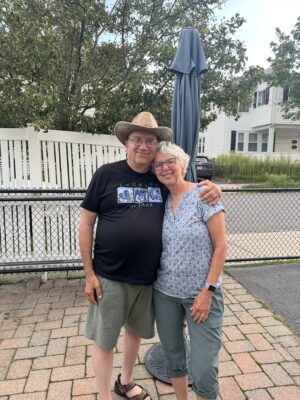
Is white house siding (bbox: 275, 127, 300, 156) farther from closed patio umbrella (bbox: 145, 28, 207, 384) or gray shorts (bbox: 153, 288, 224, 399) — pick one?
gray shorts (bbox: 153, 288, 224, 399)

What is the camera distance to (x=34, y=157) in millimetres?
4402

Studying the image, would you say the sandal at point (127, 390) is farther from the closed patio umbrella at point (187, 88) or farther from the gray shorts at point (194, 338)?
the closed patio umbrella at point (187, 88)

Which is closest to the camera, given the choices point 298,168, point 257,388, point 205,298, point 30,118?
point 205,298

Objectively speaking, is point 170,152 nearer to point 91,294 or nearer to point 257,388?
point 91,294

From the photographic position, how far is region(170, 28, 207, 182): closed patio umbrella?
8.46 feet

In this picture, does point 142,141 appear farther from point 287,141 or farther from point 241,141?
point 287,141

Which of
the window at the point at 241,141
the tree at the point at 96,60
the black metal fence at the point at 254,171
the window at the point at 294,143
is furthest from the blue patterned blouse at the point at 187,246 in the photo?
the window at the point at 294,143

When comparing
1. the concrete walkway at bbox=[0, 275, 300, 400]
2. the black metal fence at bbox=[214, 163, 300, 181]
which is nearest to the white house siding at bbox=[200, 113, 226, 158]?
the black metal fence at bbox=[214, 163, 300, 181]

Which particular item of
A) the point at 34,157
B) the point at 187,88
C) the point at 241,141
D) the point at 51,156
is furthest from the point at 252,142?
the point at 187,88

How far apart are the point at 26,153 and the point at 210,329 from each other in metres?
3.46

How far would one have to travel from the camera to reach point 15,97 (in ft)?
13.7

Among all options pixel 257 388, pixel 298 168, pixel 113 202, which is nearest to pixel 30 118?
pixel 113 202

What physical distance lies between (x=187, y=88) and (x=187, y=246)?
1.29m

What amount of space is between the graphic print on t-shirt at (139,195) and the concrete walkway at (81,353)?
1447 millimetres
